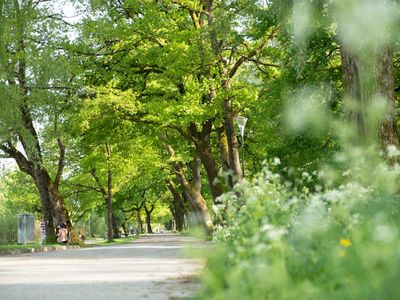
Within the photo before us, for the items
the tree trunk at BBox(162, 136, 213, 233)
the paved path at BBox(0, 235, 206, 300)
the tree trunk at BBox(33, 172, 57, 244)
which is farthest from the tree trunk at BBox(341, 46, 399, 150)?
the tree trunk at BBox(33, 172, 57, 244)

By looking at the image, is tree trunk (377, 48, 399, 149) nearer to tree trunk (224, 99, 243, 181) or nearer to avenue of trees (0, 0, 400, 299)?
avenue of trees (0, 0, 400, 299)

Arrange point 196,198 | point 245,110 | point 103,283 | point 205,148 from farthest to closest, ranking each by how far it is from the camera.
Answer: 1. point 196,198
2. point 205,148
3. point 245,110
4. point 103,283

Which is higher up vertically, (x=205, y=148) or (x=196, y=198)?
(x=205, y=148)

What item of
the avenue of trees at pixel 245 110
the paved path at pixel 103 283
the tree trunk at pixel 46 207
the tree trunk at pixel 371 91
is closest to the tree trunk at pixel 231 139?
the avenue of trees at pixel 245 110

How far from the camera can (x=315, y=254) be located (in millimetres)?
5531

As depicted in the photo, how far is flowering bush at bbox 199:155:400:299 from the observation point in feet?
13.1

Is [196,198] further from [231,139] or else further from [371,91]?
[371,91]


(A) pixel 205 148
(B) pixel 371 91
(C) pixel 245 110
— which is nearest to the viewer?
(B) pixel 371 91

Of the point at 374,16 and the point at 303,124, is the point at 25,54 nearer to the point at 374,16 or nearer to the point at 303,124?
the point at 303,124

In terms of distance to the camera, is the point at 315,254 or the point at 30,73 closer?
the point at 315,254

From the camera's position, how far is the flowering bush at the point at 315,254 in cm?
401

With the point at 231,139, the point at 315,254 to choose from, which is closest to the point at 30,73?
the point at 231,139

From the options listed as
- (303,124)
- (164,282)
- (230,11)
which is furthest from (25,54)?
(164,282)

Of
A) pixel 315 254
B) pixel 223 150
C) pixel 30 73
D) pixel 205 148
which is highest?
pixel 30 73
